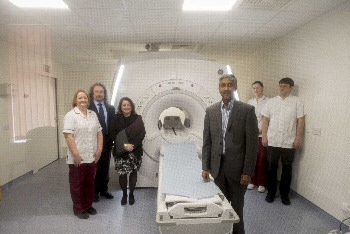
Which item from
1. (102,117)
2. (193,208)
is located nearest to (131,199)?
(102,117)

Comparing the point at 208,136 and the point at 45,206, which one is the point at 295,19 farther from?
the point at 45,206

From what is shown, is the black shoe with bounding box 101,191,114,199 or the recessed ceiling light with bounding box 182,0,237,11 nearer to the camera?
the recessed ceiling light with bounding box 182,0,237,11

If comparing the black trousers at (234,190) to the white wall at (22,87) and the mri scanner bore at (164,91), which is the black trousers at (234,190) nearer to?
the mri scanner bore at (164,91)

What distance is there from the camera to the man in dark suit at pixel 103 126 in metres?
3.23

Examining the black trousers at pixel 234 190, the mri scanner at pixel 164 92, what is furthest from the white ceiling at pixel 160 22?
the black trousers at pixel 234 190

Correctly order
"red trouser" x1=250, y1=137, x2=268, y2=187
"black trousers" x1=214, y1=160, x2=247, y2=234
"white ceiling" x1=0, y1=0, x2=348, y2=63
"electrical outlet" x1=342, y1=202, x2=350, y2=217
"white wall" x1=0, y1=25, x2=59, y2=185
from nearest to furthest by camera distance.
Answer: "black trousers" x1=214, y1=160, x2=247, y2=234
"electrical outlet" x1=342, y1=202, x2=350, y2=217
"white ceiling" x1=0, y1=0, x2=348, y2=63
"red trouser" x1=250, y1=137, x2=268, y2=187
"white wall" x1=0, y1=25, x2=59, y2=185

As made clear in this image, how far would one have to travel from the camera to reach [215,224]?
172cm

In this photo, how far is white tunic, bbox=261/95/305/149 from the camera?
10.2ft

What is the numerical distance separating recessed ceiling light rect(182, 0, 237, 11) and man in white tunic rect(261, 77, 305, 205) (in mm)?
1017

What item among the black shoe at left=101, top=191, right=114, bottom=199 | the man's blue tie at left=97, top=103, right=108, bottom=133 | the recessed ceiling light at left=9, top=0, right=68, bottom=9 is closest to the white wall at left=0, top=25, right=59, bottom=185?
the recessed ceiling light at left=9, top=0, right=68, bottom=9

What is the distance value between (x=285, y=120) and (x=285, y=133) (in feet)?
0.46

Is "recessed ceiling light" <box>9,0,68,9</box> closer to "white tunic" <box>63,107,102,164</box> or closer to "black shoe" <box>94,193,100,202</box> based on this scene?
"white tunic" <box>63,107,102,164</box>

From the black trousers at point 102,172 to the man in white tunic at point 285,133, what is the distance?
1.85m

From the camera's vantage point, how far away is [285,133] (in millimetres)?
3109
